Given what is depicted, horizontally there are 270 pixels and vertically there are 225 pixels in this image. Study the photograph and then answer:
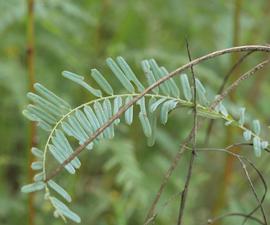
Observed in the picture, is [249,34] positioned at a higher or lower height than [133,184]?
higher

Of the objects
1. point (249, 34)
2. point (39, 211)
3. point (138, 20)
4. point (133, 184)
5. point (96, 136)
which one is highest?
point (138, 20)

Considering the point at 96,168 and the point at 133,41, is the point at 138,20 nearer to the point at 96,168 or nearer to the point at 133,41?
the point at 133,41

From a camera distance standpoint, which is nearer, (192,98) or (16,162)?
(192,98)

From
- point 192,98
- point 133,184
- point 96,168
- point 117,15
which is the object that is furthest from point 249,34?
point 192,98

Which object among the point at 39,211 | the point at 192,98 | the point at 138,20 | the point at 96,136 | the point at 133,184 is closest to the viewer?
the point at 96,136

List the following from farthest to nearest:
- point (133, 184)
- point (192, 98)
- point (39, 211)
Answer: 1. point (39, 211)
2. point (133, 184)
3. point (192, 98)

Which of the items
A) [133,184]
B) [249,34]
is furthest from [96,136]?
[249,34]
